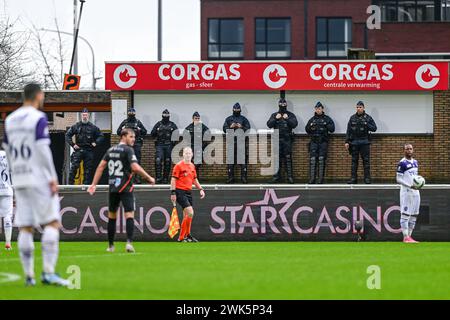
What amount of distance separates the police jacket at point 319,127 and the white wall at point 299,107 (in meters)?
3.22

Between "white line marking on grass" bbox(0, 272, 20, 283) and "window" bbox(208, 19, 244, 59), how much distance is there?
205ft

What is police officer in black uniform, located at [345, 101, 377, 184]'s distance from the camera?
91.6ft

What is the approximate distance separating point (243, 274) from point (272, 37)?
62.8m

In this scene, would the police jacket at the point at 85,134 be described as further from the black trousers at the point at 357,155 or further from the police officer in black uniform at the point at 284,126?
the black trousers at the point at 357,155

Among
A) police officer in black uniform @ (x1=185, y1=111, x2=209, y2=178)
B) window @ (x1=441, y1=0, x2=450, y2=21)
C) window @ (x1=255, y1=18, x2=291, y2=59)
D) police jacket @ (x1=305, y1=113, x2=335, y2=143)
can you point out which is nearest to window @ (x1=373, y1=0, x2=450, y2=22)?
window @ (x1=441, y1=0, x2=450, y2=21)

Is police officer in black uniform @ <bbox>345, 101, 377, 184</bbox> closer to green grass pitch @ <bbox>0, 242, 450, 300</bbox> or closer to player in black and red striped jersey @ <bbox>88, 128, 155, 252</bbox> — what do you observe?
green grass pitch @ <bbox>0, 242, 450, 300</bbox>

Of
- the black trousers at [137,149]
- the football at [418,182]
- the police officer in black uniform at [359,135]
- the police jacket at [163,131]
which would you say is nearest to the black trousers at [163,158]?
the police jacket at [163,131]

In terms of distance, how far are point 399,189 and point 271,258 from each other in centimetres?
888

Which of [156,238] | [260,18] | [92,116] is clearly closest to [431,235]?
[156,238]

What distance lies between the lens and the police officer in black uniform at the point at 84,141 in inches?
1102

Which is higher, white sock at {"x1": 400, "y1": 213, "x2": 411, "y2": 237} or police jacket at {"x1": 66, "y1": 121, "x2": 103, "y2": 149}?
police jacket at {"x1": 66, "y1": 121, "x2": 103, "y2": 149}

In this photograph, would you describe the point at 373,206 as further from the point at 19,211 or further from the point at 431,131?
the point at 19,211

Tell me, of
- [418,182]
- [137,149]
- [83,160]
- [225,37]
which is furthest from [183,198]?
[225,37]

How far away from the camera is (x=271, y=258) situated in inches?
663
